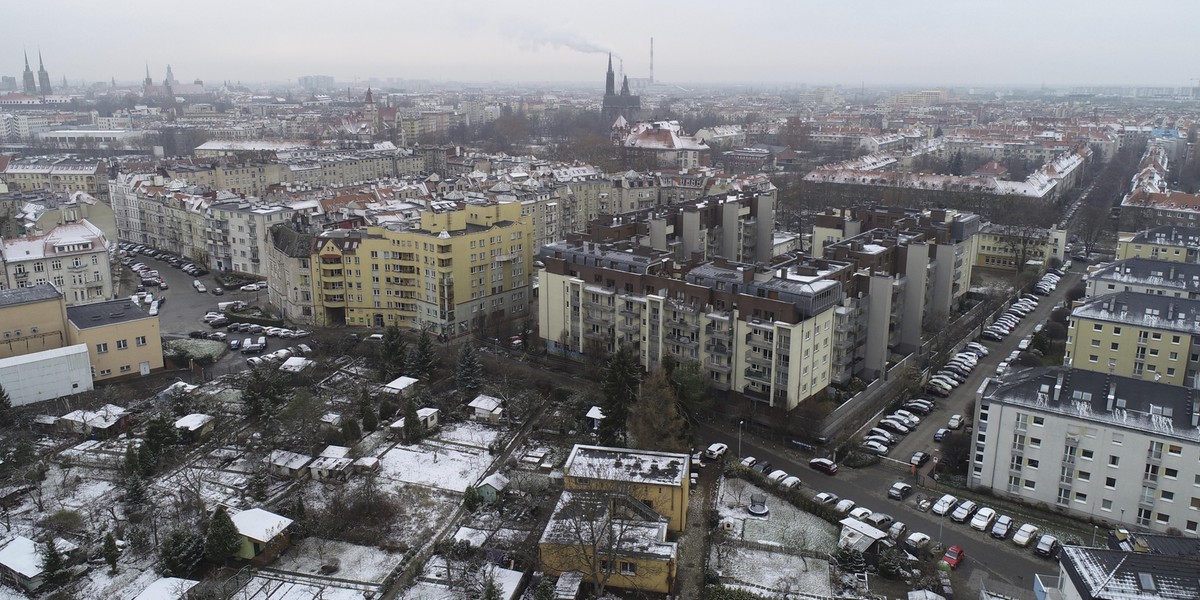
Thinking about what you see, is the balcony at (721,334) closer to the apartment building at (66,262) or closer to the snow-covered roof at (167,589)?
the snow-covered roof at (167,589)

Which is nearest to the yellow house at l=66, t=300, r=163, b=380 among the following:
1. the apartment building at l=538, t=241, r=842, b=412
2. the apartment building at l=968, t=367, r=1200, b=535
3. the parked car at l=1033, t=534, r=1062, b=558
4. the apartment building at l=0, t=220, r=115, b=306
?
the apartment building at l=0, t=220, r=115, b=306

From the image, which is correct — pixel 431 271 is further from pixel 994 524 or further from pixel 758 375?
pixel 994 524

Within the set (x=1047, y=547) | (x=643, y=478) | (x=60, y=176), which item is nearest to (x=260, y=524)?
(x=643, y=478)

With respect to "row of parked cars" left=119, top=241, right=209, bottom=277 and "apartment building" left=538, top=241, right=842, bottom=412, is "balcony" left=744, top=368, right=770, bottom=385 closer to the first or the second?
"apartment building" left=538, top=241, right=842, bottom=412

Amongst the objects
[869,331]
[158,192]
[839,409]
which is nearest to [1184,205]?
[869,331]

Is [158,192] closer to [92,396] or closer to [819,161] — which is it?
[92,396]
